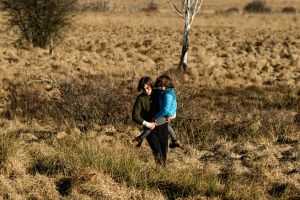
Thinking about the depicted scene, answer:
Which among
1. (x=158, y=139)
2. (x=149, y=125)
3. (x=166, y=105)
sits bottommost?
(x=158, y=139)

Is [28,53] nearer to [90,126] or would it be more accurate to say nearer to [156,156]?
[90,126]

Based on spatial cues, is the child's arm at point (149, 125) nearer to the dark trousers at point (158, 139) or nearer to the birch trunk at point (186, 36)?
the dark trousers at point (158, 139)

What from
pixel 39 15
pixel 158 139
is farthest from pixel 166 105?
pixel 39 15

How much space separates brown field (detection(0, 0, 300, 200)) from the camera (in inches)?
126

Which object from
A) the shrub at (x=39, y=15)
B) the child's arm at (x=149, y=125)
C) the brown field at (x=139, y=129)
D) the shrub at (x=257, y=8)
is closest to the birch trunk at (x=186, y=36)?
the brown field at (x=139, y=129)

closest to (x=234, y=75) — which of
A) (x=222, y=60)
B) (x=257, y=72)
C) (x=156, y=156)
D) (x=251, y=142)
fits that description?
(x=257, y=72)

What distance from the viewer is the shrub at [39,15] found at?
37.4ft

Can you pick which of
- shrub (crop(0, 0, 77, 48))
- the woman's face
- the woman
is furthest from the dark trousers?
shrub (crop(0, 0, 77, 48))

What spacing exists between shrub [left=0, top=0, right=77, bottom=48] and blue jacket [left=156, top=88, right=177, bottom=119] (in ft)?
32.2

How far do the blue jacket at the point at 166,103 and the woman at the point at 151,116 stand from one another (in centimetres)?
12

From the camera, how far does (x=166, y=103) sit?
3395 millimetres

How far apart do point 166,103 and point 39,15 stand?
34.4ft

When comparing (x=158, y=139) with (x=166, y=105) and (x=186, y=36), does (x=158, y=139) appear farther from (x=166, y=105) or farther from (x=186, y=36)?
(x=186, y=36)

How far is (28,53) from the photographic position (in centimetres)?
1155
